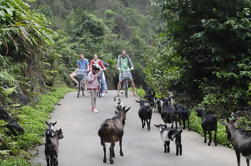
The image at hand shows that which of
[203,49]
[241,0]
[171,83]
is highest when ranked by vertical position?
[241,0]

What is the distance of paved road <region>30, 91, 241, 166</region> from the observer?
877cm

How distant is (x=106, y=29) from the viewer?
34.5 meters

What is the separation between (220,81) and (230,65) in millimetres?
966

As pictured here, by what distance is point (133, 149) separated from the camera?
9.88m

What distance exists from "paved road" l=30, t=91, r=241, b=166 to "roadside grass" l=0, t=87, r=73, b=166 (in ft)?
1.13

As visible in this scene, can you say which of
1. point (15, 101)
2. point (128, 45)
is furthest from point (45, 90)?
point (128, 45)

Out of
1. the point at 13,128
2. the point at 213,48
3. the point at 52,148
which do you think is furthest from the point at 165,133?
the point at 213,48

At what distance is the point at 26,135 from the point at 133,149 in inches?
109

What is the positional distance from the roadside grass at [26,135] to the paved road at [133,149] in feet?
1.13

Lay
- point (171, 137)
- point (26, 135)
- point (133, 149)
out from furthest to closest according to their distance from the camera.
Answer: point (26, 135), point (133, 149), point (171, 137)

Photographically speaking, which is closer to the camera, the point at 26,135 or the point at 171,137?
the point at 171,137

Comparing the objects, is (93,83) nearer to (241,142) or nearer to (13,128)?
(13,128)

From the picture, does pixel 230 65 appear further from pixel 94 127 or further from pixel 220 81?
pixel 94 127

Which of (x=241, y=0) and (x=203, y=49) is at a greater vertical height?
(x=241, y=0)
